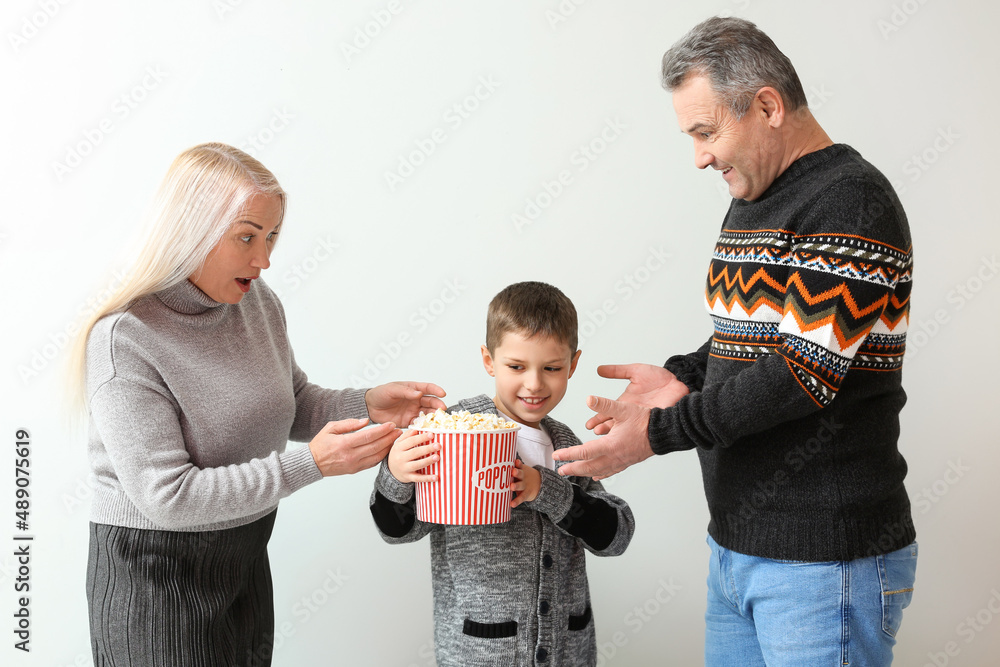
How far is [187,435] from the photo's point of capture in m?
1.47

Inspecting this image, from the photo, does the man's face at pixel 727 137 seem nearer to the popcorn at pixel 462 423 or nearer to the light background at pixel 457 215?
the popcorn at pixel 462 423

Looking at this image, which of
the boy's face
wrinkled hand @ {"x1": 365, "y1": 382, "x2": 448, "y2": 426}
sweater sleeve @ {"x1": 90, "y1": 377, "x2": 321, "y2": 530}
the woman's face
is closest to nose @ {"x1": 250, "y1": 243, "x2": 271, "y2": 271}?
the woman's face

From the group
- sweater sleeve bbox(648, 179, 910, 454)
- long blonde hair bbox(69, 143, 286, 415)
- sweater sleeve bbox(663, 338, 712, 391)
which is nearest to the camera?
sweater sleeve bbox(648, 179, 910, 454)

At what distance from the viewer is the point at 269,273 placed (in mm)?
2365

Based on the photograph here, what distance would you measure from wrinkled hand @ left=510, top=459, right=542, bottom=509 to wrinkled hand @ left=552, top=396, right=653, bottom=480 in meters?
0.10

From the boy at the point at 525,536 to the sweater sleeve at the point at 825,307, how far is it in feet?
1.38

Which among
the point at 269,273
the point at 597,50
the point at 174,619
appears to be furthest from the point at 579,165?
the point at 174,619

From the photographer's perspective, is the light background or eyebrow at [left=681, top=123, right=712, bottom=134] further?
the light background

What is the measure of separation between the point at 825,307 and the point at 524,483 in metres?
0.62

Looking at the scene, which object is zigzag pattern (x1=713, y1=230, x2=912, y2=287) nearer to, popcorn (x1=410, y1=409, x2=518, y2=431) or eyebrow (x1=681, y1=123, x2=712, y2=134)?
eyebrow (x1=681, y1=123, x2=712, y2=134)

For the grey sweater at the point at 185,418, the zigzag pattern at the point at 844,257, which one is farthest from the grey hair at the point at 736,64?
the grey sweater at the point at 185,418

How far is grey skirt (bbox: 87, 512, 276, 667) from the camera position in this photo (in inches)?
57.2

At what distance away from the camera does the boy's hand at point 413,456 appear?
141 centimetres

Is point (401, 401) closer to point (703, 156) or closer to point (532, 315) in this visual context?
point (532, 315)
